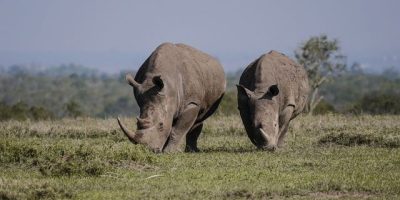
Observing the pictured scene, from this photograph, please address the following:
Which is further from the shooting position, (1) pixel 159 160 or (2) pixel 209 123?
(2) pixel 209 123

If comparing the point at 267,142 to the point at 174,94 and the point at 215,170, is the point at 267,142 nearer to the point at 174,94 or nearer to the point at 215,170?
the point at 174,94

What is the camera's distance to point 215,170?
1666 cm

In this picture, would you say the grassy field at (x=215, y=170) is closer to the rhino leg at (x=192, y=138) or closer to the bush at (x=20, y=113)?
the rhino leg at (x=192, y=138)

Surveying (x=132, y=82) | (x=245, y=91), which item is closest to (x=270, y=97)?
(x=245, y=91)

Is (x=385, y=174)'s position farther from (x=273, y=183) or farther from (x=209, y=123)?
(x=209, y=123)

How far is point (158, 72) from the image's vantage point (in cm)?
1983

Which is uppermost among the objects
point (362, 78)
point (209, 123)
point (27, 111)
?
point (209, 123)

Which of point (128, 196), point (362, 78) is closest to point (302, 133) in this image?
point (128, 196)

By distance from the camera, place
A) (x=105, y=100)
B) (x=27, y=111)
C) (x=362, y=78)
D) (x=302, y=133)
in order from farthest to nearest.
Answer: (x=362, y=78)
(x=105, y=100)
(x=27, y=111)
(x=302, y=133)

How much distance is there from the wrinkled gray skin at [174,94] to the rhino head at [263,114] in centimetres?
108

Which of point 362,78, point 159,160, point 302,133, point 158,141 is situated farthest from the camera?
point 362,78

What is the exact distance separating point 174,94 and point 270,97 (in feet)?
5.90

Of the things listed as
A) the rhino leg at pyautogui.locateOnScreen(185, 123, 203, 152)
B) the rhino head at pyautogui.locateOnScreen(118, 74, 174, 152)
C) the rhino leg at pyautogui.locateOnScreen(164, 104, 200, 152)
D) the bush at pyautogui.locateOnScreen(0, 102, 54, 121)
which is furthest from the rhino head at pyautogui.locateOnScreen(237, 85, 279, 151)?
the bush at pyautogui.locateOnScreen(0, 102, 54, 121)

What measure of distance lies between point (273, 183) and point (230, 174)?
40.3 inches
